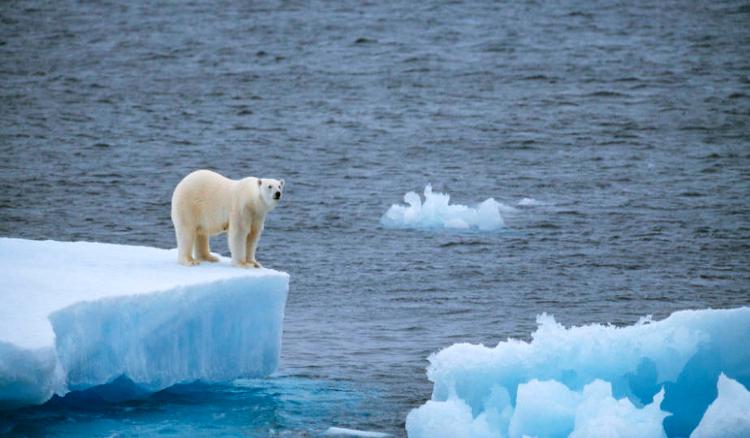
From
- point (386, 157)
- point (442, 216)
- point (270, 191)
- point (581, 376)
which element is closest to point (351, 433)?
point (581, 376)

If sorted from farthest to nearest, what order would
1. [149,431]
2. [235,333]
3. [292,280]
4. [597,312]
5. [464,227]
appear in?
[464,227], [292,280], [597,312], [235,333], [149,431]

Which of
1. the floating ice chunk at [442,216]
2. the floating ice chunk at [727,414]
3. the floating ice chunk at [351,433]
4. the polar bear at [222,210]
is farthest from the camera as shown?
the floating ice chunk at [442,216]

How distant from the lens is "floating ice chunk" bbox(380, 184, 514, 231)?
2020 cm

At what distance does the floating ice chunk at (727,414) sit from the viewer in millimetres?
8352

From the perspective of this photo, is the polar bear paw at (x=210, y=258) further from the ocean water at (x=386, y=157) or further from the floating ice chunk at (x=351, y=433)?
the floating ice chunk at (x=351, y=433)

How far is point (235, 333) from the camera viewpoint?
34.3 feet

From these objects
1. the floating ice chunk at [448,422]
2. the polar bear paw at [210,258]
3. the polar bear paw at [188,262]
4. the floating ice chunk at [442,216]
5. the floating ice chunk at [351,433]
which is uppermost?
the polar bear paw at [188,262]

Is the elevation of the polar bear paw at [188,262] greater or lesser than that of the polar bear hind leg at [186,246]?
lesser

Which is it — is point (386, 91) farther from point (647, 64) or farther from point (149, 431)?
point (149, 431)

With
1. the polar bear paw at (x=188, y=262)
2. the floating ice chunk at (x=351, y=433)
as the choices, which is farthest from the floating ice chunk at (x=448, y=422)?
the polar bear paw at (x=188, y=262)

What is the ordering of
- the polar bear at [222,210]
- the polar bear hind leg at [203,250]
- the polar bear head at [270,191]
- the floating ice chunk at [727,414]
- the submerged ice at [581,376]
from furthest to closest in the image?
the polar bear hind leg at [203,250] → the polar bear at [222,210] → the polar bear head at [270,191] → the submerged ice at [581,376] → the floating ice chunk at [727,414]

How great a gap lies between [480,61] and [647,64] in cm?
511

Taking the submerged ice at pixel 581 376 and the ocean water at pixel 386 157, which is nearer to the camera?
the submerged ice at pixel 581 376

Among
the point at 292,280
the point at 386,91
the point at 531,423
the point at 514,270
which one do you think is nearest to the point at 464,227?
the point at 514,270
